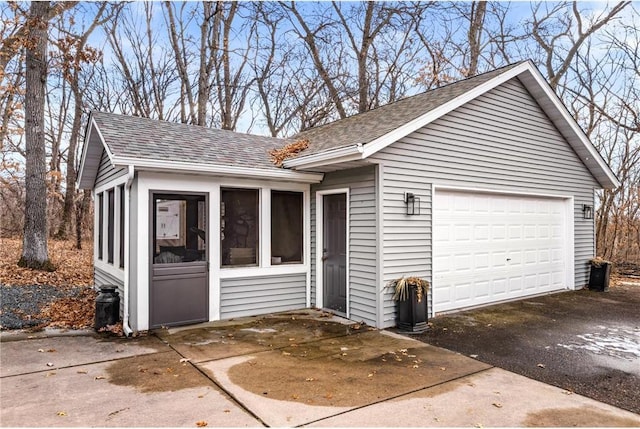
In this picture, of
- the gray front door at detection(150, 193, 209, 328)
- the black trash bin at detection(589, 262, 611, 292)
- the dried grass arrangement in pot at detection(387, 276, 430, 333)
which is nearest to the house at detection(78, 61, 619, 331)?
the gray front door at detection(150, 193, 209, 328)

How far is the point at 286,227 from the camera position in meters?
7.30

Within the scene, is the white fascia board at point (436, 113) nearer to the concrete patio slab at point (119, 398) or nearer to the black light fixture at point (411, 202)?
the black light fixture at point (411, 202)

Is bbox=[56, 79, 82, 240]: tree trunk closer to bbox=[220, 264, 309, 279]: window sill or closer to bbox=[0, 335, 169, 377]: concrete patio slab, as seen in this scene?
bbox=[0, 335, 169, 377]: concrete patio slab

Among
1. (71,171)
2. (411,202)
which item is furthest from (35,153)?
(411,202)

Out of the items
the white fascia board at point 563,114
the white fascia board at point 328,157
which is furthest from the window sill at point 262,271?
the white fascia board at point 563,114

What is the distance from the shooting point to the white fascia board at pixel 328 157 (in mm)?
5801

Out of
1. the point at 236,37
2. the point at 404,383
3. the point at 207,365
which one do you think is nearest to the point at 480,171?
the point at 404,383

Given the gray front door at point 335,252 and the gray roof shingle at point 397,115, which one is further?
the gray front door at point 335,252

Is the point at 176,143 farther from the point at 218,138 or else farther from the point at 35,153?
the point at 35,153

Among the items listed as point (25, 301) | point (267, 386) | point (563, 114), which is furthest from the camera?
point (563, 114)

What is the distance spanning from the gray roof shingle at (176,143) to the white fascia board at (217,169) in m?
0.09

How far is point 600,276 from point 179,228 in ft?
29.7

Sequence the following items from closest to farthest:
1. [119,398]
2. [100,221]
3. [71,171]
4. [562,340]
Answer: [119,398] → [562,340] → [100,221] → [71,171]

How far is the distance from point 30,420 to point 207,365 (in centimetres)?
164
